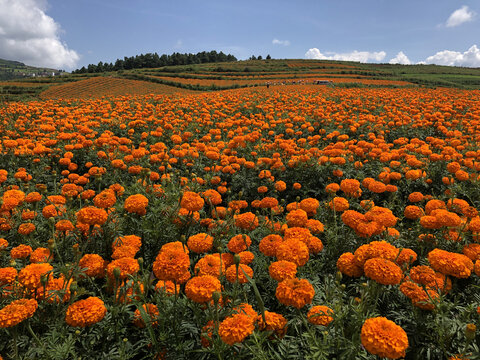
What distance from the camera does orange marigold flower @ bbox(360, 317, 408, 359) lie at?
1282 mm

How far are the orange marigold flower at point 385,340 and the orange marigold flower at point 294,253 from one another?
1.86 ft

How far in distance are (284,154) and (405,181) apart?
2357 millimetres

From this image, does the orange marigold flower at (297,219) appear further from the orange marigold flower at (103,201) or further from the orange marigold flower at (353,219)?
the orange marigold flower at (103,201)

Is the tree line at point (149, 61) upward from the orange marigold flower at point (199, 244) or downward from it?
upward

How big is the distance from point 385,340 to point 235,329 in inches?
29.1

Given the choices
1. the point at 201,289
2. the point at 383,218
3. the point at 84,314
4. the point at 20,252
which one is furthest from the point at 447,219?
the point at 20,252

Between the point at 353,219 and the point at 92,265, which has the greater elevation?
the point at 353,219

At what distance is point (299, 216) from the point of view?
2.58 m

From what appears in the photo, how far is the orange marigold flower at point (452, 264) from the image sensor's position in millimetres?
1880

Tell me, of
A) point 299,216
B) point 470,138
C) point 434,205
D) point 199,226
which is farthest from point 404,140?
point 199,226

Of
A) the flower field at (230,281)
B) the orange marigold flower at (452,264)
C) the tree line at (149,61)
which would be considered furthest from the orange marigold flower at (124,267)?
the tree line at (149,61)

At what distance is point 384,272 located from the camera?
165 cm

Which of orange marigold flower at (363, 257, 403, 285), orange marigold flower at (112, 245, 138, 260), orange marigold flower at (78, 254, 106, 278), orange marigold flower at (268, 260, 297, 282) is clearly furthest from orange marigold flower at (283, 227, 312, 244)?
orange marigold flower at (78, 254, 106, 278)

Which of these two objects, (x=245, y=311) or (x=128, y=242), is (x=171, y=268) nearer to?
(x=245, y=311)
